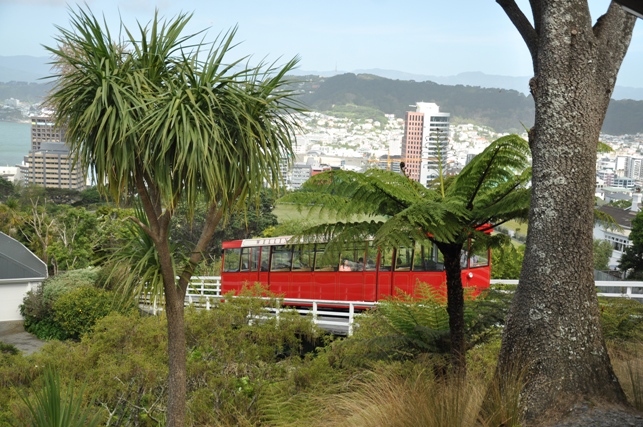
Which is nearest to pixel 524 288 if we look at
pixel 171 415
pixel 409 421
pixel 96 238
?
pixel 409 421

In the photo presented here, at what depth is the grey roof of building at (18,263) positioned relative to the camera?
25766 millimetres

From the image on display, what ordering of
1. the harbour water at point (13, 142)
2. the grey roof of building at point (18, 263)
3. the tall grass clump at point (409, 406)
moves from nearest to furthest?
the tall grass clump at point (409, 406)
the grey roof of building at point (18, 263)
the harbour water at point (13, 142)

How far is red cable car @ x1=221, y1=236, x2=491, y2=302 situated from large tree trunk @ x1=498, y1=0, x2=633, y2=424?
9212 millimetres

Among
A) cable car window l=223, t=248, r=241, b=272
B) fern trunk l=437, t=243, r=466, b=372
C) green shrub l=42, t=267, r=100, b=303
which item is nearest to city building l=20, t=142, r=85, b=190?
green shrub l=42, t=267, r=100, b=303

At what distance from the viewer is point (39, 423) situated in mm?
4930

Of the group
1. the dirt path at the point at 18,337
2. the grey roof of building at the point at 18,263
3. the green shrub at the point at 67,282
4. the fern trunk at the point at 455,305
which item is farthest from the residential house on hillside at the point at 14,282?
the fern trunk at the point at 455,305

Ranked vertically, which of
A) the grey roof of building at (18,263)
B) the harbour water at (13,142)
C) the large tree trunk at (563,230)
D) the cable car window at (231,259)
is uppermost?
the harbour water at (13,142)

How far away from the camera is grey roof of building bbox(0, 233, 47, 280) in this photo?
1014 inches

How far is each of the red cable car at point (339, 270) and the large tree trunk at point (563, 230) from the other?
9212 millimetres

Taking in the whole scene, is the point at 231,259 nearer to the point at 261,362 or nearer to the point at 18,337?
the point at 261,362

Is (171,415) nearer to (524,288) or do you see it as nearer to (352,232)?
(352,232)

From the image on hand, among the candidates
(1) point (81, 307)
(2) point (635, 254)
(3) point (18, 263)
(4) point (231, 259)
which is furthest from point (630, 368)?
(2) point (635, 254)

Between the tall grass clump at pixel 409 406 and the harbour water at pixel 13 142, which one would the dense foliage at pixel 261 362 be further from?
the harbour water at pixel 13 142

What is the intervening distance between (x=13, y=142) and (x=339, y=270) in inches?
6491
